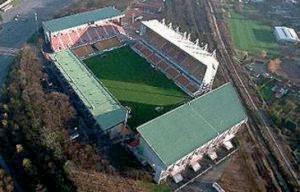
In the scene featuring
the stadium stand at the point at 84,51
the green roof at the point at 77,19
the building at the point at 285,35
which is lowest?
the building at the point at 285,35

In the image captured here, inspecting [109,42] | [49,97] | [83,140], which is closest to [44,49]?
[109,42]

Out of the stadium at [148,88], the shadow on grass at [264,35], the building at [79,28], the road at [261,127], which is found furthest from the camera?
the shadow on grass at [264,35]

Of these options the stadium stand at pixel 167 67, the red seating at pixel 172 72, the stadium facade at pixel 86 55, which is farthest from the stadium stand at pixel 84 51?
the red seating at pixel 172 72

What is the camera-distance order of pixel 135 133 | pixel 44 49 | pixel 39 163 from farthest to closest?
pixel 44 49
pixel 135 133
pixel 39 163

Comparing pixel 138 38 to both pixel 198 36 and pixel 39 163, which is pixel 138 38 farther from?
pixel 39 163

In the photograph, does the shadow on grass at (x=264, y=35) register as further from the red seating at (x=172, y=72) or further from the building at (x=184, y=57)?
the red seating at (x=172, y=72)

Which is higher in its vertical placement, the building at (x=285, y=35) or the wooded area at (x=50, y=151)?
the wooded area at (x=50, y=151)

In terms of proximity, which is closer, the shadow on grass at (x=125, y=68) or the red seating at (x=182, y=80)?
the red seating at (x=182, y=80)
